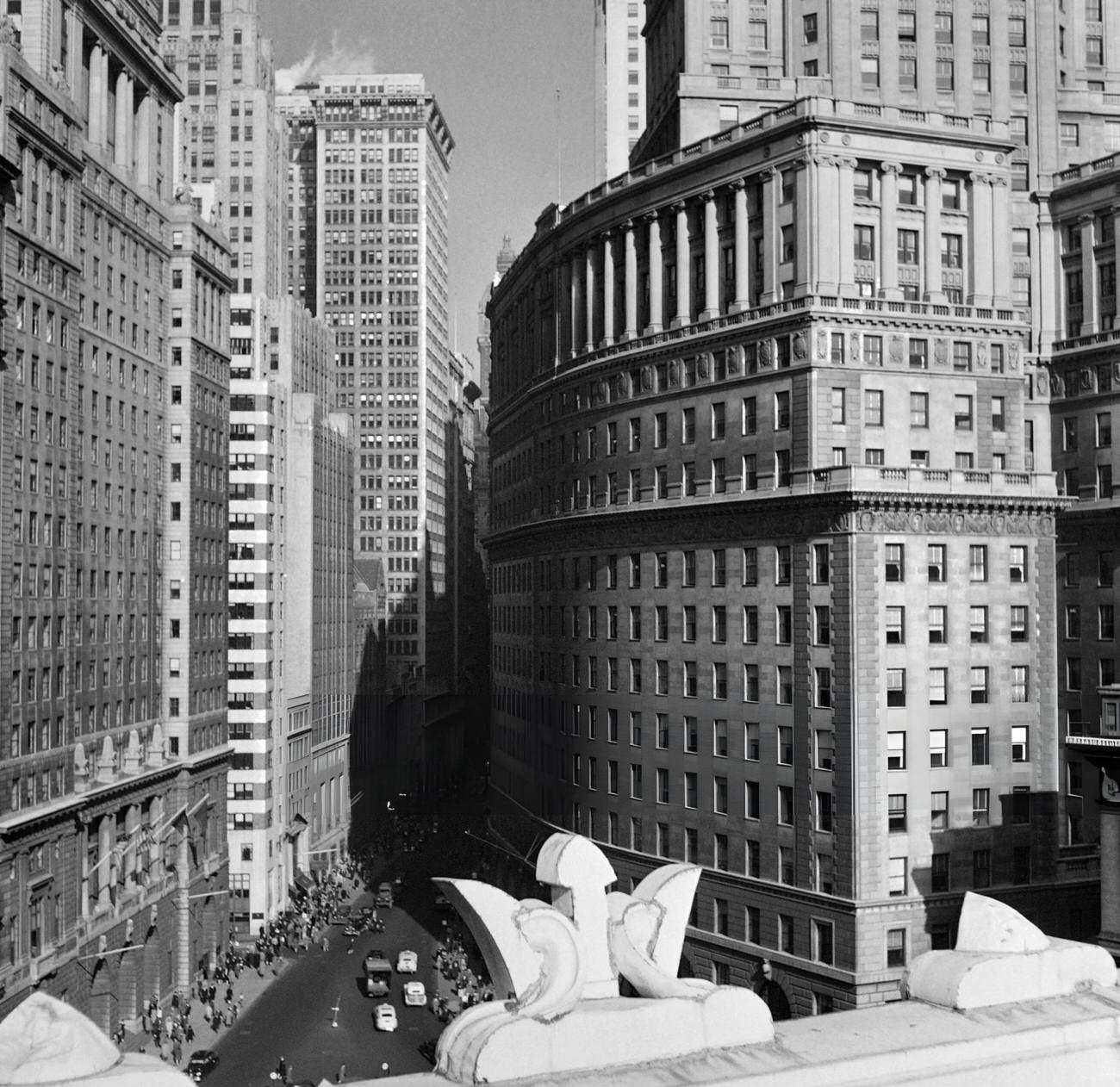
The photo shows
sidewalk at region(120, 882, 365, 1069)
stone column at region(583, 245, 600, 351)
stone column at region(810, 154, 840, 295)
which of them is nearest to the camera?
stone column at region(810, 154, 840, 295)

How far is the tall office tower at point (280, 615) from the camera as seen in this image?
139 meters

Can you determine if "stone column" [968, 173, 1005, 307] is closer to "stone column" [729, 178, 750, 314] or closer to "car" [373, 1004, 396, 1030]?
"stone column" [729, 178, 750, 314]

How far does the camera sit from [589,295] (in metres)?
112

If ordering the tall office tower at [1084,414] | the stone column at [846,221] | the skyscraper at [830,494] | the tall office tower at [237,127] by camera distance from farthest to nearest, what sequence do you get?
the tall office tower at [237,127] < the tall office tower at [1084,414] < the stone column at [846,221] < the skyscraper at [830,494]

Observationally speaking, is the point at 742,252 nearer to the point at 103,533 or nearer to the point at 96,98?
the point at 103,533

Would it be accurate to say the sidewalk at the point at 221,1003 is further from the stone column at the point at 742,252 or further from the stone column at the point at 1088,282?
the stone column at the point at 1088,282

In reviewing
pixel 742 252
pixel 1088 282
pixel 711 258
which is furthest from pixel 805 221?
pixel 1088 282

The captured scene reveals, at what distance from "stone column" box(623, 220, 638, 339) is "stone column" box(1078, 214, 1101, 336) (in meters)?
31.3

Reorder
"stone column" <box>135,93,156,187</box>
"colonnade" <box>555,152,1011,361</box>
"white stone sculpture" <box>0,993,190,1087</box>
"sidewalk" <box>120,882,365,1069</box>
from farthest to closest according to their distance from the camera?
1. "stone column" <box>135,93,156,187</box>
2. "sidewalk" <box>120,882,365,1069</box>
3. "colonnade" <box>555,152,1011,361</box>
4. "white stone sculpture" <box>0,993,190,1087</box>

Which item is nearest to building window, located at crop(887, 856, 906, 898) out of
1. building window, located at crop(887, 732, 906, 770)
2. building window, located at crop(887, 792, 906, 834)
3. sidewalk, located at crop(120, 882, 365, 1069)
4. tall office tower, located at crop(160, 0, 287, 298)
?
building window, located at crop(887, 792, 906, 834)

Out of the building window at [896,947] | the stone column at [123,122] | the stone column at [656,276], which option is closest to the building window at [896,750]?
the building window at [896,947]

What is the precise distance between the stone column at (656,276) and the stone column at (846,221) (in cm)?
1546

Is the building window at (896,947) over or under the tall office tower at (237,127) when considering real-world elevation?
under

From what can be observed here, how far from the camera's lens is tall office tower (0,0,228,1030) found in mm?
89312
